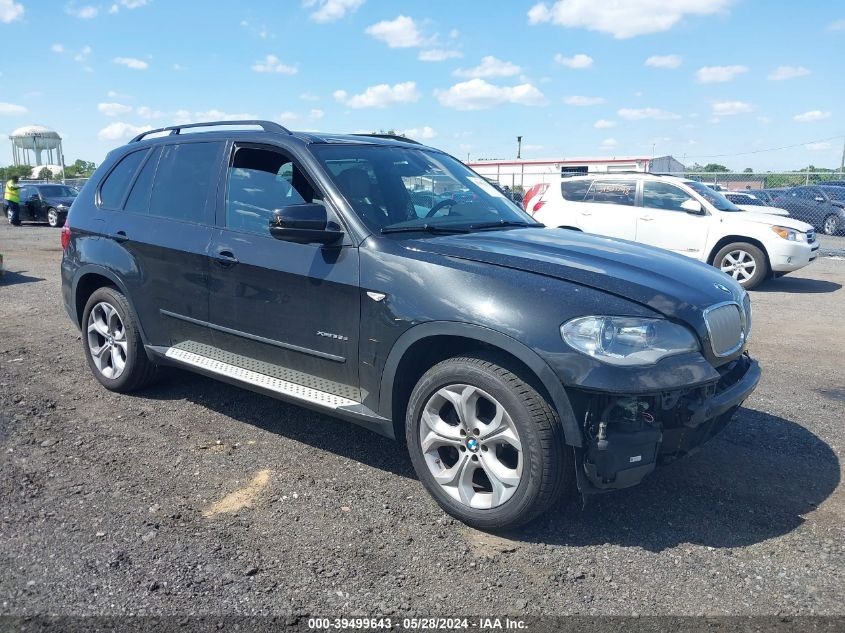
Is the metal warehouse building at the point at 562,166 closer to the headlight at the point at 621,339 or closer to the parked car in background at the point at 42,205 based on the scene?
the parked car in background at the point at 42,205

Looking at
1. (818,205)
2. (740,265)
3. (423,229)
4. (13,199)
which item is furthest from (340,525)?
(13,199)

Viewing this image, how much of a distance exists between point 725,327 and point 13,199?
2424 cm

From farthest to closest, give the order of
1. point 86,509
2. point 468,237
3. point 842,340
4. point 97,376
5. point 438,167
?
point 842,340 → point 97,376 → point 438,167 → point 468,237 → point 86,509

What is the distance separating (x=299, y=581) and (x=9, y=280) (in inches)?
396

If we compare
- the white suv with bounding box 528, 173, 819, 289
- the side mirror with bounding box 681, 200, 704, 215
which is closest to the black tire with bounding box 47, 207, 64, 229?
the white suv with bounding box 528, 173, 819, 289

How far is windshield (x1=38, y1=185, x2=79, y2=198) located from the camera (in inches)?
909

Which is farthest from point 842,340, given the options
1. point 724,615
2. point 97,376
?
point 97,376

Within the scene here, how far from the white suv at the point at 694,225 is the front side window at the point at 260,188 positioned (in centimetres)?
748

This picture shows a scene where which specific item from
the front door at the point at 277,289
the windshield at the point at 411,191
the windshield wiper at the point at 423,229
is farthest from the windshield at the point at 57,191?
the windshield wiper at the point at 423,229

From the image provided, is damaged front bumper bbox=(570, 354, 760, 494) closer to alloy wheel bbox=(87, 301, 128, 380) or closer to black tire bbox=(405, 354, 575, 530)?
black tire bbox=(405, 354, 575, 530)

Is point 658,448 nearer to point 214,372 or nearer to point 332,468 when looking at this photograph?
point 332,468

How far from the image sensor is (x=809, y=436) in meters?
4.55

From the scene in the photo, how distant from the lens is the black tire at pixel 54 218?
2264cm

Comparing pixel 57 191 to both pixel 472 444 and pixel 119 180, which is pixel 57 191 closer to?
pixel 119 180
